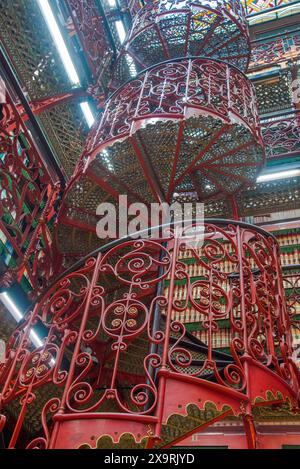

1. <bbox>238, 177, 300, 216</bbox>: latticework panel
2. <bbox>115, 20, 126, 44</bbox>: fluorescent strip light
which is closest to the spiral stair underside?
<bbox>238, 177, 300, 216</bbox>: latticework panel

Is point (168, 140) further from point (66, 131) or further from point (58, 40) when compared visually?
point (58, 40)

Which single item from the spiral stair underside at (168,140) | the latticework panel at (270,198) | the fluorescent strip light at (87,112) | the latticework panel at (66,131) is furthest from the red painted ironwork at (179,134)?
the fluorescent strip light at (87,112)

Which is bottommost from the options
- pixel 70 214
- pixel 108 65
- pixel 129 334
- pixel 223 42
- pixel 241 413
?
pixel 241 413

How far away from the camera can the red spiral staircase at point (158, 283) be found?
239cm

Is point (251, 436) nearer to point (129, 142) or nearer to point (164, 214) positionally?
point (164, 214)

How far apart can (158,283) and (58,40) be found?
13.7 ft

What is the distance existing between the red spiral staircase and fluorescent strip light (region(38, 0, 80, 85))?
3.03ft

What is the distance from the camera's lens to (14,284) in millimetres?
4020

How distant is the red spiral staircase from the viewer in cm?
239

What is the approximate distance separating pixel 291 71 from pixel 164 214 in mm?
5054

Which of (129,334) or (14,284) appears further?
(14,284)

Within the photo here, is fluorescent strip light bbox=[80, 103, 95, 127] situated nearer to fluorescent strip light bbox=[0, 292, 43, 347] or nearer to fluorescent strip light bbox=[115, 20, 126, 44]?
fluorescent strip light bbox=[115, 20, 126, 44]

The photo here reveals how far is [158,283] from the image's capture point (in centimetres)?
377
